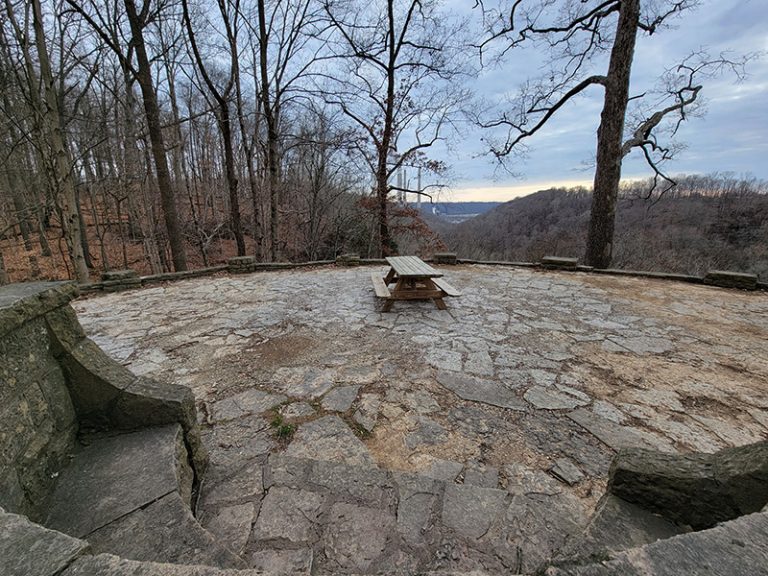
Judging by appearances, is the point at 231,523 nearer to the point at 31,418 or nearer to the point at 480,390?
the point at 31,418

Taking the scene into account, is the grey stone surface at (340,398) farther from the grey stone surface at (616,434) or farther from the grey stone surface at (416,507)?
the grey stone surface at (616,434)

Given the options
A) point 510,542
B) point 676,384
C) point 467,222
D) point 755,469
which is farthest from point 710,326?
point 467,222

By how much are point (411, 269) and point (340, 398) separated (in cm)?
241

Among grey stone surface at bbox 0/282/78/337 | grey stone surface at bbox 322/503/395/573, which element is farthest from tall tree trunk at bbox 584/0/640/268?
grey stone surface at bbox 0/282/78/337

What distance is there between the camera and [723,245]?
1902 cm

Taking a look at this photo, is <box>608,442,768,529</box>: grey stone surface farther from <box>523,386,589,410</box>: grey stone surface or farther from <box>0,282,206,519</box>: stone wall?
<box>0,282,206,519</box>: stone wall

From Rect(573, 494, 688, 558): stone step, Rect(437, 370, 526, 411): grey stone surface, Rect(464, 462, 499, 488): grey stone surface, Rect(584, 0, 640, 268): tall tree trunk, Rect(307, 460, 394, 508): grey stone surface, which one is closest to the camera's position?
Rect(573, 494, 688, 558): stone step

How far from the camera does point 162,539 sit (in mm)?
1142

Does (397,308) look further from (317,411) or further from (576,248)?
(576,248)

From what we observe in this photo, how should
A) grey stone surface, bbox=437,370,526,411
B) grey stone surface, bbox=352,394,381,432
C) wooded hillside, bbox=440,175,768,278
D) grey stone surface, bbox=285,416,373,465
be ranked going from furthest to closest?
wooded hillside, bbox=440,175,768,278
grey stone surface, bbox=437,370,526,411
grey stone surface, bbox=352,394,381,432
grey stone surface, bbox=285,416,373,465

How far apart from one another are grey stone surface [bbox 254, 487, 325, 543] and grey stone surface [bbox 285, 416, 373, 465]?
27 cm

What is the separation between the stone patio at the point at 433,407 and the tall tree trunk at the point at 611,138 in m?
2.51

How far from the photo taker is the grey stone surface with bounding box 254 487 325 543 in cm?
142

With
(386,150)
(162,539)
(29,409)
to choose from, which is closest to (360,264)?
(386,150)
